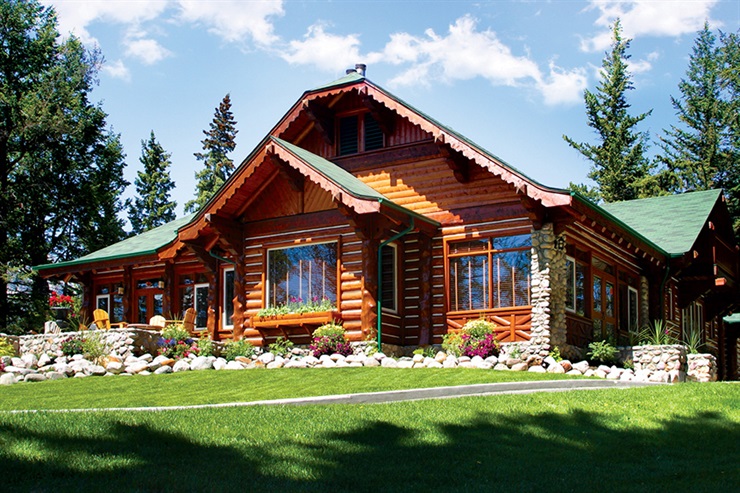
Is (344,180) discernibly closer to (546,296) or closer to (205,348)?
(205,348)

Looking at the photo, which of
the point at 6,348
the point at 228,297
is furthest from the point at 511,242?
the point at 6,348

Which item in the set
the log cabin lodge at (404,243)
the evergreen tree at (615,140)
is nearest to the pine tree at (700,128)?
the evergreen tree at (615,140)

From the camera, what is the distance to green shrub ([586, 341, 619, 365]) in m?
20.3

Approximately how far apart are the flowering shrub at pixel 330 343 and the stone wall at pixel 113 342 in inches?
166

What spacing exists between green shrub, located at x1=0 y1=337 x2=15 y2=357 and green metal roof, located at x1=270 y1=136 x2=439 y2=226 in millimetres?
8551

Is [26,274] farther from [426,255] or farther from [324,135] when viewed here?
[426,255]

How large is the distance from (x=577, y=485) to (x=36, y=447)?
17.6 ft

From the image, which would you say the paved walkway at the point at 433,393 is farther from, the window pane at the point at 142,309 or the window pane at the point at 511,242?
the window pane at the point at 142,309

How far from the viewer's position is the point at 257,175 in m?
22.5

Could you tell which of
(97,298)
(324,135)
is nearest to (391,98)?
(324,135)

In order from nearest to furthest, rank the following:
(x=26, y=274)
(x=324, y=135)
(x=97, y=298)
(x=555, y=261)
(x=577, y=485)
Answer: (x=577, y=485) → (x=555, y=261) → (x=324, y=135) → (x=97, y=298) → (x=26, y=274)

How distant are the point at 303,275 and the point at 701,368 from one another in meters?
9.93

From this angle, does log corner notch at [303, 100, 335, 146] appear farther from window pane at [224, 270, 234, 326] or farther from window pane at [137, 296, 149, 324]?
window pane at [137, 296, 149, 324]

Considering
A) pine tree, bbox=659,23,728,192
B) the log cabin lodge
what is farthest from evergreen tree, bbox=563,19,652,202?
the log cabin lodge
